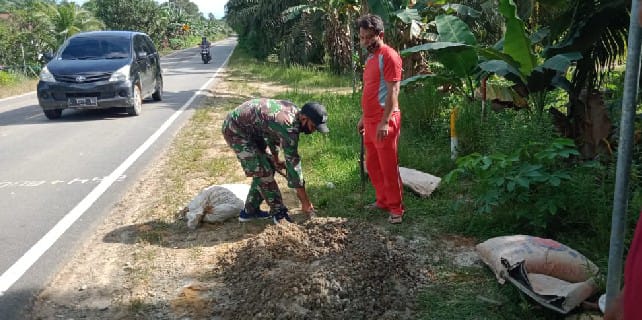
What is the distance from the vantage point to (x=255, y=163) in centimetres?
499

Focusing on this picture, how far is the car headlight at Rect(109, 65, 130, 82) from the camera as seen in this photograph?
11.1 metres

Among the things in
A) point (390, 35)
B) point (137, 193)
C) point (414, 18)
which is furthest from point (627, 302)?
point (390, 35)

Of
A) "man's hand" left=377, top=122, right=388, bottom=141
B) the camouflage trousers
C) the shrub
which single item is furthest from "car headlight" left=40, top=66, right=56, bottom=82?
the shrub

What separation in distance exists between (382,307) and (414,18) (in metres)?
6.23

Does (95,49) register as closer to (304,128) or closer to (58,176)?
(58,176)

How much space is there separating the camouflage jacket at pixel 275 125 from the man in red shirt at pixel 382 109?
71 centimetres

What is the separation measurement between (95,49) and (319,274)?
10.00 m

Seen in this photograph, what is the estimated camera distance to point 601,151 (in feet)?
15.8

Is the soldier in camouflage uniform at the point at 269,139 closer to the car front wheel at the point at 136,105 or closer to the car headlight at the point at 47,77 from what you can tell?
Result: the car front wheel at the point at 136,105

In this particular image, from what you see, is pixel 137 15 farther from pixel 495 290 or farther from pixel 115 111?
pixel 495 290

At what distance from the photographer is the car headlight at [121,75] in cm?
1108

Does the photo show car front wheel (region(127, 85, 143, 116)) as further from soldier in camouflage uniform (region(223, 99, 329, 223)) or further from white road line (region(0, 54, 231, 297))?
soldier in camouflage uniform (region(223, 99, 329, 223))

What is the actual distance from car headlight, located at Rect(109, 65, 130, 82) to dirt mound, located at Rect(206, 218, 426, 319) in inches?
296

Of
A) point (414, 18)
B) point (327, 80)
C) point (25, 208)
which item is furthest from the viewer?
point (327, 80)
